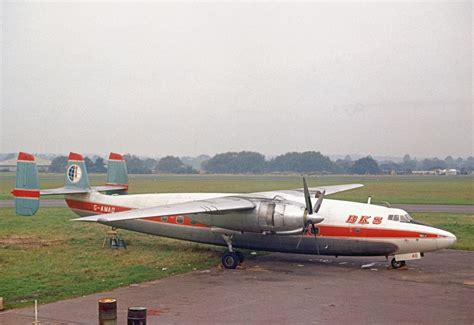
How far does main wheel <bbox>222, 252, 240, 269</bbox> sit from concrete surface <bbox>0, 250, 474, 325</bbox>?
1.25 feet

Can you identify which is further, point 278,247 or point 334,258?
point 334,258

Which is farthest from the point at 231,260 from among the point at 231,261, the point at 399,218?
the point at 399,218

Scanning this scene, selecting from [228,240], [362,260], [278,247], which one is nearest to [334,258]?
[362,260]

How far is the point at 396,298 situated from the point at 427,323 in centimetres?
303

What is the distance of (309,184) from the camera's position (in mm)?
32500

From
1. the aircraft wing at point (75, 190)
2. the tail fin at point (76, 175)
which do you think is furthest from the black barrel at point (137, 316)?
the tail fin at point (76, 175)

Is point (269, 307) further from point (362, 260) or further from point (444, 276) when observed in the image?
point (362, 260)

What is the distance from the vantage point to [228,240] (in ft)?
76.9

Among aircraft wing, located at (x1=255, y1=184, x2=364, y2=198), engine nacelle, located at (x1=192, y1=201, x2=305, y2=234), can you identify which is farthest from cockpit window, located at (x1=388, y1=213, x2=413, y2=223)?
aircraft wing, located at (x1=255, y1=184, x2=364, y2=198)

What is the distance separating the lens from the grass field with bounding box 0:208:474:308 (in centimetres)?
1830

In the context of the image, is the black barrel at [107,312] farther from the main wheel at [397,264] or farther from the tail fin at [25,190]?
the tail fin at [25,190]

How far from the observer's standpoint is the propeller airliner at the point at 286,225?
21.4 meters

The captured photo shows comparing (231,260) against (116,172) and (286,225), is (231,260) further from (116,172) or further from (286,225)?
(116,172)

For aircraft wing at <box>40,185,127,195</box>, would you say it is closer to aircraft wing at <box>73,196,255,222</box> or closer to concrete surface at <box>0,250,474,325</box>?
aircraft wing at <box>73,196,255,222</box>
